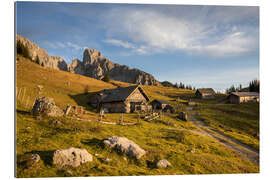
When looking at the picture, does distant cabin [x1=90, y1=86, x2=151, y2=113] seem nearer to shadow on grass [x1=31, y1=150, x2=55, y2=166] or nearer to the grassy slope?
the grassy slope

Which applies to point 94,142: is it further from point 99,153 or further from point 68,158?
point 68,158

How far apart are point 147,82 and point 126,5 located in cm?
12405

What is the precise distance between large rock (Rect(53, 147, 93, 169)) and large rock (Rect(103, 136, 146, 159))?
197cm

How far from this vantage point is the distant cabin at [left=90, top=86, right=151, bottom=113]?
94.7 feet

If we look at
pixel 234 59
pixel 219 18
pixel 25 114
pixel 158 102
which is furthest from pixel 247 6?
pixel 158 102

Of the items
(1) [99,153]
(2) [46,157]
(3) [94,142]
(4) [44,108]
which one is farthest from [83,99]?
(2) [46,157]

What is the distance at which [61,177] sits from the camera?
7070 millimetres

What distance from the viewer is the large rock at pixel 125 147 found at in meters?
8.99

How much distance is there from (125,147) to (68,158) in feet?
10.4

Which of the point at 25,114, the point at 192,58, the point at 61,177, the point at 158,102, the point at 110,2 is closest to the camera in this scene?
the point at 61,177

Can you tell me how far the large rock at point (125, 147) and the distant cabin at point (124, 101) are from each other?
738 inches

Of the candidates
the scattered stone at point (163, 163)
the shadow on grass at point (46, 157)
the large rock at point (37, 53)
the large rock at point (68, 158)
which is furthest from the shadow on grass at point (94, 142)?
the large rock at point (37, 53)

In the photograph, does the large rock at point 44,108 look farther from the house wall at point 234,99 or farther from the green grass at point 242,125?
the house wall at point 234,99
